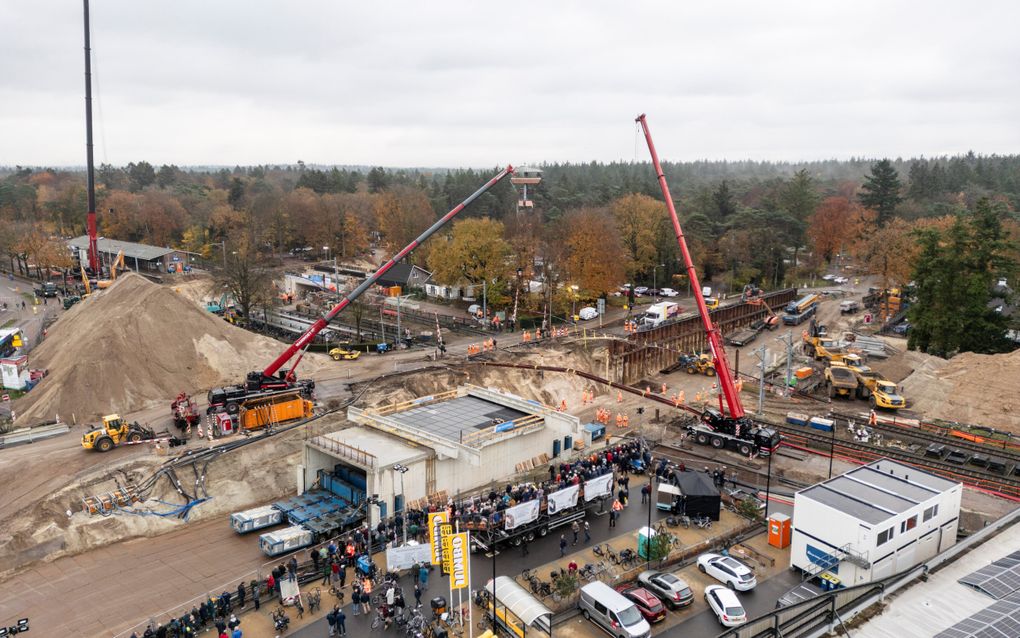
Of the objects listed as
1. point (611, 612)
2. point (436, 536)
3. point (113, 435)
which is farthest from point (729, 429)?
point (113, 435)

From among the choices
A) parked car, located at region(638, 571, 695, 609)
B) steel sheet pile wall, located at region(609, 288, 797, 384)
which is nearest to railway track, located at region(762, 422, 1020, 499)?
parked car, located at region(638, 571, 695, 609)

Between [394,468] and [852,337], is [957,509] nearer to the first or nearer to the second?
[394,468]

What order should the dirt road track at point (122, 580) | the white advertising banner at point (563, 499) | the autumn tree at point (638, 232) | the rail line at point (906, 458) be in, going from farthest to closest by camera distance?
the autumn tree at point (638, 232)
the rail line at point (906, 458)
the white advertising banner at point (563, 499)
the dirt road track at point (122, 580)

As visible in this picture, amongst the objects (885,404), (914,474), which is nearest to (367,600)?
(914,474)

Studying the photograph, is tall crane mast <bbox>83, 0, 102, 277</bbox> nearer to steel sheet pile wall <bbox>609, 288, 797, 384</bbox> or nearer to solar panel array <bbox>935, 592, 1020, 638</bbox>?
steel sheet pile wall <bbox>609, 288, 797, 384</bbox>

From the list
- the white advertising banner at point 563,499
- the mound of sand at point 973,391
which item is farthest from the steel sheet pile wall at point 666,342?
the white advertising banner at point 563,499

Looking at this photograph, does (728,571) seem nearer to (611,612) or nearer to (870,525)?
(870,525)

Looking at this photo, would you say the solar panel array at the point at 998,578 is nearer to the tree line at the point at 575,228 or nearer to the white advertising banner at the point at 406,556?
the white advertising banner at the point at 406,556

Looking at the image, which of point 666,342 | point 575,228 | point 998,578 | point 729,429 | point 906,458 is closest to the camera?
point 998,578
